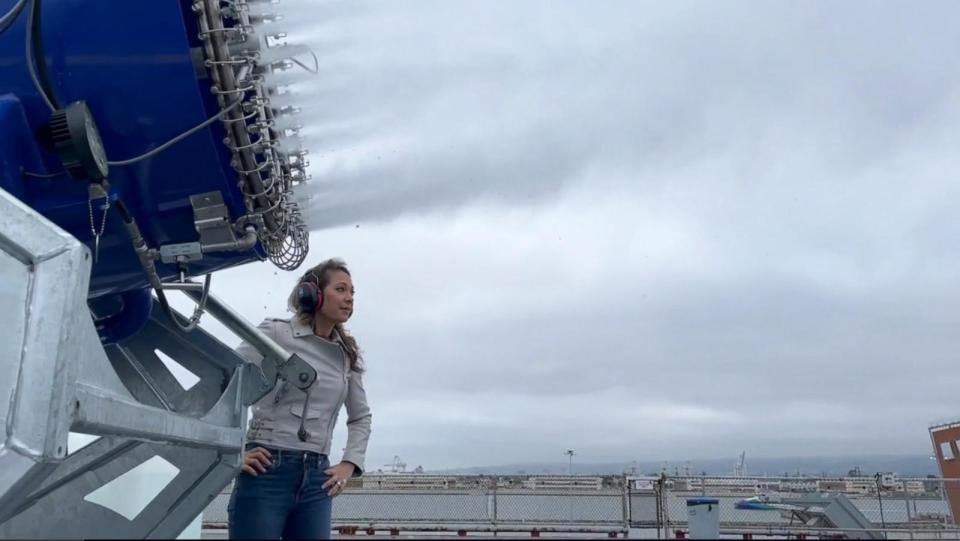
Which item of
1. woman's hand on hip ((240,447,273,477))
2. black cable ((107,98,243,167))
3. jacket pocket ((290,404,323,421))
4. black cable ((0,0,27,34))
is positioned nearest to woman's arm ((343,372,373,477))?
jacket pocket ((290,404,323,421))

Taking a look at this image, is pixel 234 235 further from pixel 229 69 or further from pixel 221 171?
pixel 229 69

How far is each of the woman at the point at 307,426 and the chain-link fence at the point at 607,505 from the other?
7.16m

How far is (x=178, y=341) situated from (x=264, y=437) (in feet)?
2.19

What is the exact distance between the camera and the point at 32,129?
2824mm

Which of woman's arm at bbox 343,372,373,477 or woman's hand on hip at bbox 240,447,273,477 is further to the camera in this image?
woman's arm at bbox 343,372,373,477

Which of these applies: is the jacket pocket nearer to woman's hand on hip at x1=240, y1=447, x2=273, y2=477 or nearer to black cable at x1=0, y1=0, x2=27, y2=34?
woman's hand on hip at x1=240, y1=447, x2=273, y2=477

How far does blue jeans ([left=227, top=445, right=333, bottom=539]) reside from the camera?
3027 mm

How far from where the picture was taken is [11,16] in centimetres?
280

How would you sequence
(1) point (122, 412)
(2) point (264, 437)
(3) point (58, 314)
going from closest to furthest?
(3) point (58, 314)
(1) point (122, 412)
(2) point (264, 437)

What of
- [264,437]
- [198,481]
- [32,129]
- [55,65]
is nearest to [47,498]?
[198,481]

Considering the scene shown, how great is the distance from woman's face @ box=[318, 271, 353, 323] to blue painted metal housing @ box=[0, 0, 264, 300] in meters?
0.63

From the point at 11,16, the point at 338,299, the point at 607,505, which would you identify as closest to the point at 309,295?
the point at 338,299

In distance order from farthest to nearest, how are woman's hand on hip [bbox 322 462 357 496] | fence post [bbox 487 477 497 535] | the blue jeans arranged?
fence post [bbox 487 477 497 535] < woman's hand on hip [bbox 322 462 357 496] < the blue jeans

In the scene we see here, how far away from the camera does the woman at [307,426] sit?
10.1 feet
